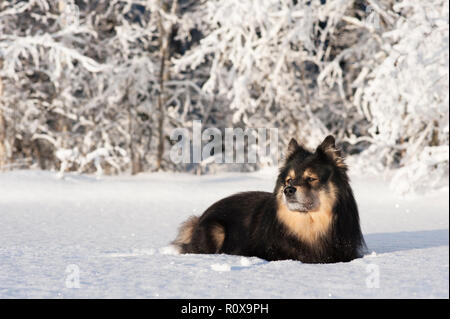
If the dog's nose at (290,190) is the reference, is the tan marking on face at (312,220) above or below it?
below

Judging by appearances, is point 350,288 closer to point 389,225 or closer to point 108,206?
point 389,225

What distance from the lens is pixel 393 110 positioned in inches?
426

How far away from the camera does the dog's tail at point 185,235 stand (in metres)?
5.93

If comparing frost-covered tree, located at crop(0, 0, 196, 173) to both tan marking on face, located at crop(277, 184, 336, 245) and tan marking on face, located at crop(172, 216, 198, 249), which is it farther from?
tan marking on face, located at crop(277, 184, 336, 245)

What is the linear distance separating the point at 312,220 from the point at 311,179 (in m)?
0.37

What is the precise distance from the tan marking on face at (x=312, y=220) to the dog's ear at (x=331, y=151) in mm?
295

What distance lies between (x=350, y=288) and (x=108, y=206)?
7.83 meters

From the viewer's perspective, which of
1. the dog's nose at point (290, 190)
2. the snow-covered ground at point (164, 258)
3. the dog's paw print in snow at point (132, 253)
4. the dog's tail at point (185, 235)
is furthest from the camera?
the dog's tail at point (185, 235)

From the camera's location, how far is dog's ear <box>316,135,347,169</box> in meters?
5.05
